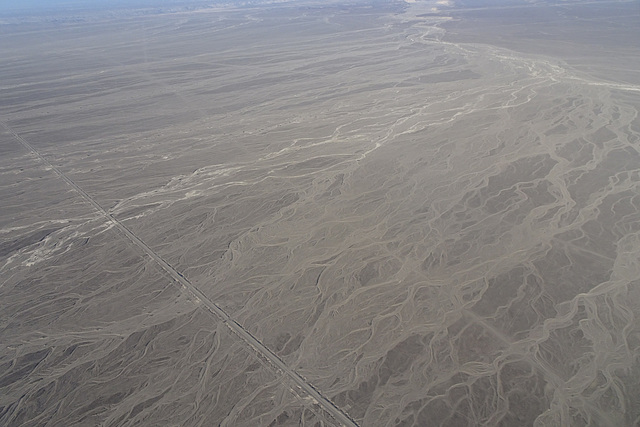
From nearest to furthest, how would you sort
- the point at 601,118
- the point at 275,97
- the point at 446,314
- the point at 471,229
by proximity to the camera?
the point at 446,314 → the point at 471,229 → the point at 601,118 → the point at 275,97

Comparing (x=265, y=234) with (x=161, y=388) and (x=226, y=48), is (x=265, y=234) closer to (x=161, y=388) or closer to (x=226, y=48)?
(x=161, y=388)

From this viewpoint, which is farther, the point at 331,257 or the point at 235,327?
the point at 331,257

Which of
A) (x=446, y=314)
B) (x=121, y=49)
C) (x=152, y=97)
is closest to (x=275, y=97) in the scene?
(x=152, y=97)

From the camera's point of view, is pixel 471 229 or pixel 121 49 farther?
pixel 121 49

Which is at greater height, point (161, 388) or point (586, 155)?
point (586, 155)

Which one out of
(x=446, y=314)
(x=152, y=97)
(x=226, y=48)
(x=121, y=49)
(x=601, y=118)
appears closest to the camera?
(x=446, y=314)

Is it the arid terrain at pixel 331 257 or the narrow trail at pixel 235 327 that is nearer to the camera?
the narrow trail at pixel 235 327

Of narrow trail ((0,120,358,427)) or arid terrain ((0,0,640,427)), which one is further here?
arid terrain ((0,0,640,427))

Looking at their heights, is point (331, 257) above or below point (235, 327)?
above
